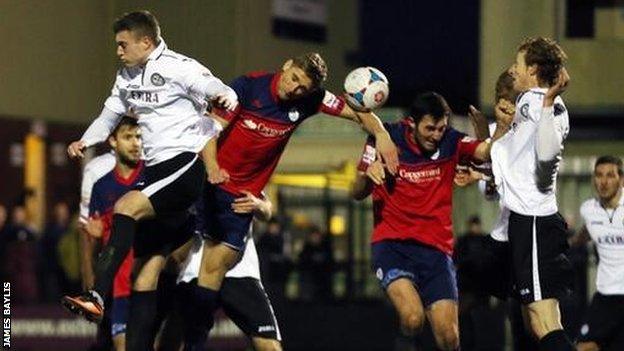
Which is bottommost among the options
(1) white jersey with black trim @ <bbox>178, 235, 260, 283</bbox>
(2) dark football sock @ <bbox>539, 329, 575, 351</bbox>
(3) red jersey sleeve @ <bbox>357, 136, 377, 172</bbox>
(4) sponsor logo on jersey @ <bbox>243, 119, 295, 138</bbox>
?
(2) dark football sock @ <bbox>539, 329, 575, 351</bbox>

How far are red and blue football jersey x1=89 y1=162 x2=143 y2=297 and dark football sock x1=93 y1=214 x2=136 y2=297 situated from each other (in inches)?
50.9

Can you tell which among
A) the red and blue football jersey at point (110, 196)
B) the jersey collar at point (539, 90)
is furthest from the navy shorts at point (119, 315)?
the jersey collar at point (539, 90)

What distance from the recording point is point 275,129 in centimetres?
1330

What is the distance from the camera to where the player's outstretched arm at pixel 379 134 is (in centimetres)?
1330

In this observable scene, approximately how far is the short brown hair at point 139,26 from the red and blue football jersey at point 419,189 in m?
1.68

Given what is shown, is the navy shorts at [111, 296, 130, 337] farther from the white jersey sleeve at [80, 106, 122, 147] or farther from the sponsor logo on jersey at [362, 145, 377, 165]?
the sponsor logo on jersey at [362, 145, 377, 165]

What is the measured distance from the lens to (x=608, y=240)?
1630cm

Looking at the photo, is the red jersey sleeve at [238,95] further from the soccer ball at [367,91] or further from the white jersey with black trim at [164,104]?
the soccer ball at [367,91]

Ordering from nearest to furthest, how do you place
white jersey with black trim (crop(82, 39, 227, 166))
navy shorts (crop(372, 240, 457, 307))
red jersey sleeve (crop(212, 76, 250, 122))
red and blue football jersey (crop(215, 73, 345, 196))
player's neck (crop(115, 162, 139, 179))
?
white jersey with black trim (crop(82, 39, 227, 166)) → red jersey sleeve (crop(212, 76, 250, 122)) → red and blue football jersey (crop(215, 73, 345, 196)) → navy shorts (crop(372, 240, 457, 307)) → player's neck (crop(115, 162, 139, 179))

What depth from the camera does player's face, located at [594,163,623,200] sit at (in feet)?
51.8

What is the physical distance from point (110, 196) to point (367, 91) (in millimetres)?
1981

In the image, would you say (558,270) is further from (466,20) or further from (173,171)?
(466,20)

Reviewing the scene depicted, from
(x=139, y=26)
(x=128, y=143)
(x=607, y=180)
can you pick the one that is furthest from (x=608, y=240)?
(x=139, y=26)

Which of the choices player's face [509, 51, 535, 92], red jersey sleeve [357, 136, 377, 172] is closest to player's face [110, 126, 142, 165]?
red jersey sleeve [357, 136, 377, 172]
